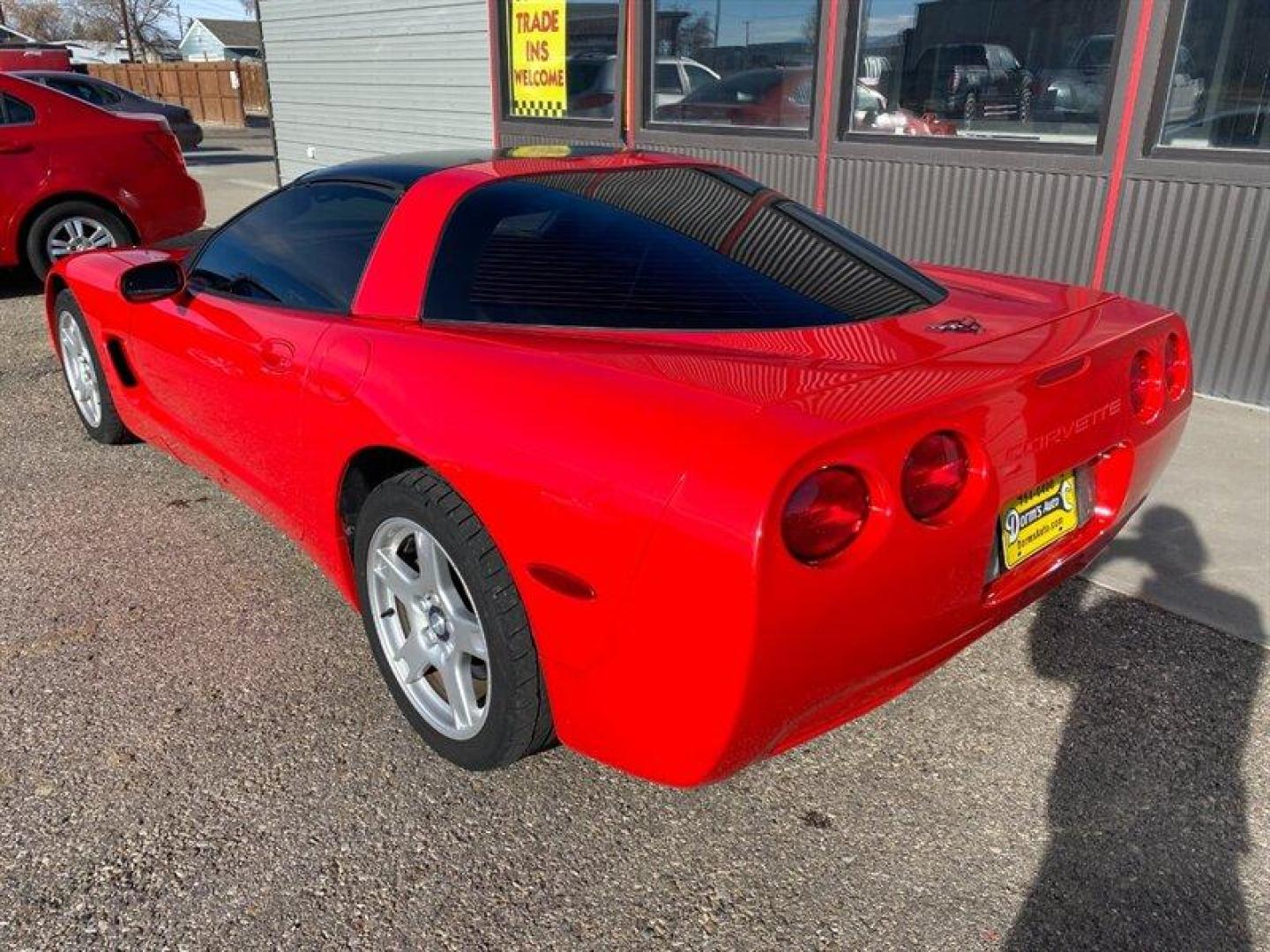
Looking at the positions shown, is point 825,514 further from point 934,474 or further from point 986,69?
point 986,69

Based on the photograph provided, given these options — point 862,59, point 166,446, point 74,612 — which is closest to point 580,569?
point 74,612

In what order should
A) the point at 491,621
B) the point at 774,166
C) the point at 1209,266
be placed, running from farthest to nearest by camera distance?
the point at 774,166 < the point at 1209,266 < the point at 491,621

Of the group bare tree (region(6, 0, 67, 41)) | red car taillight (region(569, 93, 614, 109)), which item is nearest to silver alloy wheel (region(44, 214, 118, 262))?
red car taillight (region(569, 93, 614, 109))

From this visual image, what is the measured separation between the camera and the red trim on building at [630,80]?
7.73m

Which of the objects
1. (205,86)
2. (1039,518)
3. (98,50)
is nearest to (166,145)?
(1039,518)

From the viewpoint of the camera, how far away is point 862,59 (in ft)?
20.9

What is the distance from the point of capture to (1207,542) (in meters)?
3.63

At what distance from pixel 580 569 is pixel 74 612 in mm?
2119

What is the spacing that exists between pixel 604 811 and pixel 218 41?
79645 mm

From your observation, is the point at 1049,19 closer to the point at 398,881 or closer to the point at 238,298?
the point at 238,298

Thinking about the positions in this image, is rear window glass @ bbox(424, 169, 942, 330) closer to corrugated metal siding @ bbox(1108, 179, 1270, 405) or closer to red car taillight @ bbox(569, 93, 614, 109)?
corrugated metal siding @ bbox(1108, 179, 1270, 405)

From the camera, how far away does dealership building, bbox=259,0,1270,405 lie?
4.98 metres

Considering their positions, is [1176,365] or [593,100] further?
[593,100]

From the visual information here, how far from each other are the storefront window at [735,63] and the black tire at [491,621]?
211 inches
